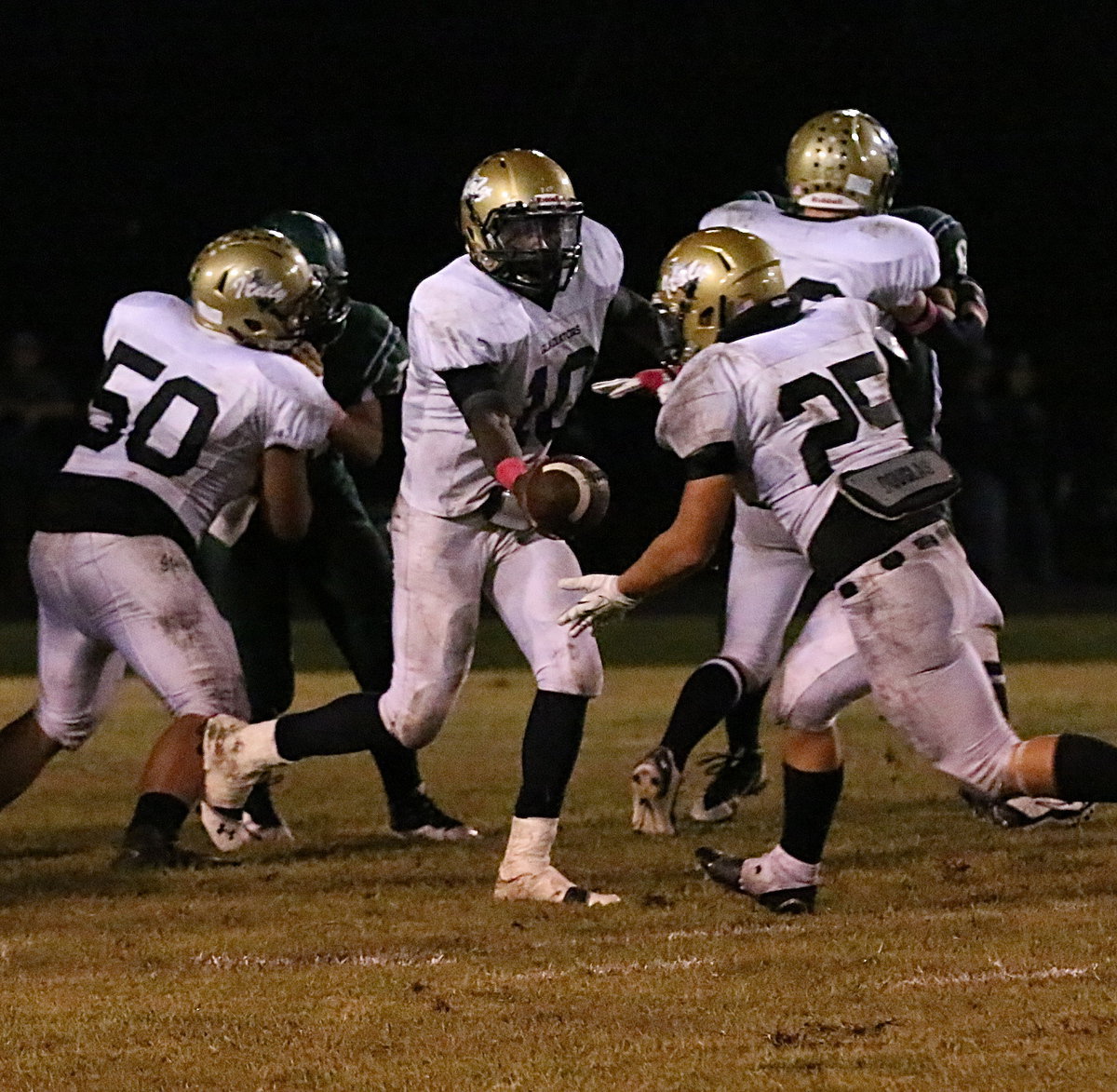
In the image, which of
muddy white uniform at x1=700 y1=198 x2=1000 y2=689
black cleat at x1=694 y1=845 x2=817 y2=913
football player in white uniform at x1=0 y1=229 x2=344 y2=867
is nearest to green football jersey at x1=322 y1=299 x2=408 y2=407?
football player in white uniform at x1=0 y1=229 x2=344 y2=867

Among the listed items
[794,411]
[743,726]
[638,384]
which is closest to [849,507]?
[794,411]

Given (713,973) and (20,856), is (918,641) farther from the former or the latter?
(20,856)

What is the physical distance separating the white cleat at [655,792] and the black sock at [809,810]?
1149mm

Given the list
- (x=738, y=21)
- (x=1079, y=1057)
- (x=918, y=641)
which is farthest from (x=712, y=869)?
(x=738, y=21)

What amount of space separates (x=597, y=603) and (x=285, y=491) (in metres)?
1.08

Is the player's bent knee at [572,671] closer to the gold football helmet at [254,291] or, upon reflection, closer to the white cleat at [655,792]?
the white cleat at [655,792]

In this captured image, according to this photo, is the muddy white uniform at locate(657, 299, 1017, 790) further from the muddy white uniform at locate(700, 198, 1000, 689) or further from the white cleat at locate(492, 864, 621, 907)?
the muddy white uniform at locate(700, 198, 1000, 689)

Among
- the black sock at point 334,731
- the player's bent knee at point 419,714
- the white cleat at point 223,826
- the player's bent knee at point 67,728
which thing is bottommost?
the white cleat at point 223,826

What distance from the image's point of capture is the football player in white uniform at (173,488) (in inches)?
222

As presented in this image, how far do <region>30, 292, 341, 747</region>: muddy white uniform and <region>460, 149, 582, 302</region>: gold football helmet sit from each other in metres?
0.57

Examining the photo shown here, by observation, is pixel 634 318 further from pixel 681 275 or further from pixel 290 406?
pixel 290 406

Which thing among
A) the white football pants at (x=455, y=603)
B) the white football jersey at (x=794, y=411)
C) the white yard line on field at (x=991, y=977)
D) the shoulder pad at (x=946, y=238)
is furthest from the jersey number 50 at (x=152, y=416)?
the white yard line on field at (x=991, y=977)

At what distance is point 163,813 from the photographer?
5.86m

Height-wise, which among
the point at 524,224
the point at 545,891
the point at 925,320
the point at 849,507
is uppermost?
the point at 524,224
